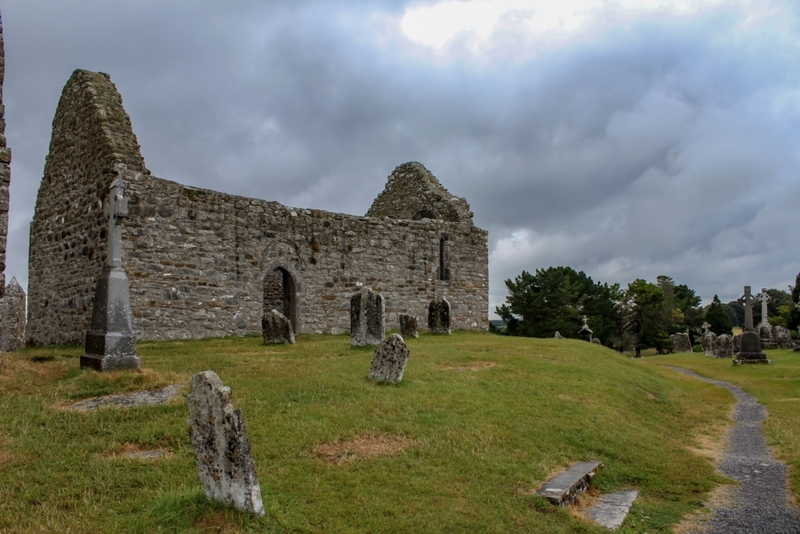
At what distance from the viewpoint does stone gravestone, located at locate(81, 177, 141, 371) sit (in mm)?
9594

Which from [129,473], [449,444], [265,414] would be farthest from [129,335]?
[449,444]

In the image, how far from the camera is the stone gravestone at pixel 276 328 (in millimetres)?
14914

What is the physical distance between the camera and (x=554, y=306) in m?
46.9

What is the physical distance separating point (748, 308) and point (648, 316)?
1215 inches

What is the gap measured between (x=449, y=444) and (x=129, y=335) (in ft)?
18.9

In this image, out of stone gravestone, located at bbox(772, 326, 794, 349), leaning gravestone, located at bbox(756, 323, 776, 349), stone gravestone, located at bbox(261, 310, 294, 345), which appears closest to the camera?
stone gravestone, located at bbox(261, 310, 294, 345)

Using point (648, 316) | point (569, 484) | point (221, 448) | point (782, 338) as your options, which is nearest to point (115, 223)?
point (221, 448)

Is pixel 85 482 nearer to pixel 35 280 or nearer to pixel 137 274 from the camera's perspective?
pixel 137 274

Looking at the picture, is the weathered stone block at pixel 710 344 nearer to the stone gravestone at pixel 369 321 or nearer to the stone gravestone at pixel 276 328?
the stone gravestone at pixel 369 321

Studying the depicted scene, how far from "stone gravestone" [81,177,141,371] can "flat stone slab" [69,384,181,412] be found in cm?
150

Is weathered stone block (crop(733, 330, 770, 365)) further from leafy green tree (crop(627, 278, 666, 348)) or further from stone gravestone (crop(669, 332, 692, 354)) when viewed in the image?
leafy green tree (crop(627, 278, 666, 348))

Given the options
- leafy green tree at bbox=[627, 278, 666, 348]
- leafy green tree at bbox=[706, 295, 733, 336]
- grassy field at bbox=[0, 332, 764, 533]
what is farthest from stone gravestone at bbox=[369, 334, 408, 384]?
leafy green tree at bbox=[706, 295, 733, 336]

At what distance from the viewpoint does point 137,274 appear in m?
15.1

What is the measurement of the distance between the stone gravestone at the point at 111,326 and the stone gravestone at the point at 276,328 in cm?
497
